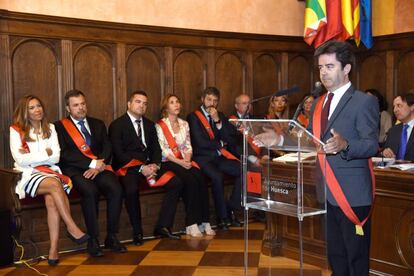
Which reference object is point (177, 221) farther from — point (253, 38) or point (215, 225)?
point (253, 38)

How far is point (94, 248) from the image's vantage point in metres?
4.83

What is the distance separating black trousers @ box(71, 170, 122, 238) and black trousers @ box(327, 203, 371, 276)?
267 cm

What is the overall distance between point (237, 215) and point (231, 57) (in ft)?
7.21

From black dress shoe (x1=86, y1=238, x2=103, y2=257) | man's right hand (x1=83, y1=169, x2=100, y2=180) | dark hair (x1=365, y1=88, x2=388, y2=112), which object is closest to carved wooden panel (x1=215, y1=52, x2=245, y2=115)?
dark hair (x1=365, y1=88, x2=388, y2=112)

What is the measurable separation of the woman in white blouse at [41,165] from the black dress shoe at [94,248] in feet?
0.59

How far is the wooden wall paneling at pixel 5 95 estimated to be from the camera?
5.37 meters

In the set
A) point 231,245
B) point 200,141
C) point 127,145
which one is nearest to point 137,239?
point 231,245

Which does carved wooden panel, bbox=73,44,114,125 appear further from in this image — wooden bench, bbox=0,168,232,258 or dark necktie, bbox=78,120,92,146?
wooden bench, bbox=0,168,232,258

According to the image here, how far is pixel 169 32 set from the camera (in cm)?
655

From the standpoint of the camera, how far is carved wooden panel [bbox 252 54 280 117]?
7.42 metres

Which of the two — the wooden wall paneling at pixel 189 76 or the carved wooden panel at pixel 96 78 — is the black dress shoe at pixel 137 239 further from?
the wooden wall paneling at pixel 189 76

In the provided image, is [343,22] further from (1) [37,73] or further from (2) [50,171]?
(2) [50,171]

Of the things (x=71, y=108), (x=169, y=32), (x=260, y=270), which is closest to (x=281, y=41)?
(x=169, y=32)

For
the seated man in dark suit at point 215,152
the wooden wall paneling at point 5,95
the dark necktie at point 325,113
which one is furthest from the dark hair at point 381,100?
the dark necktie at point 325,113
